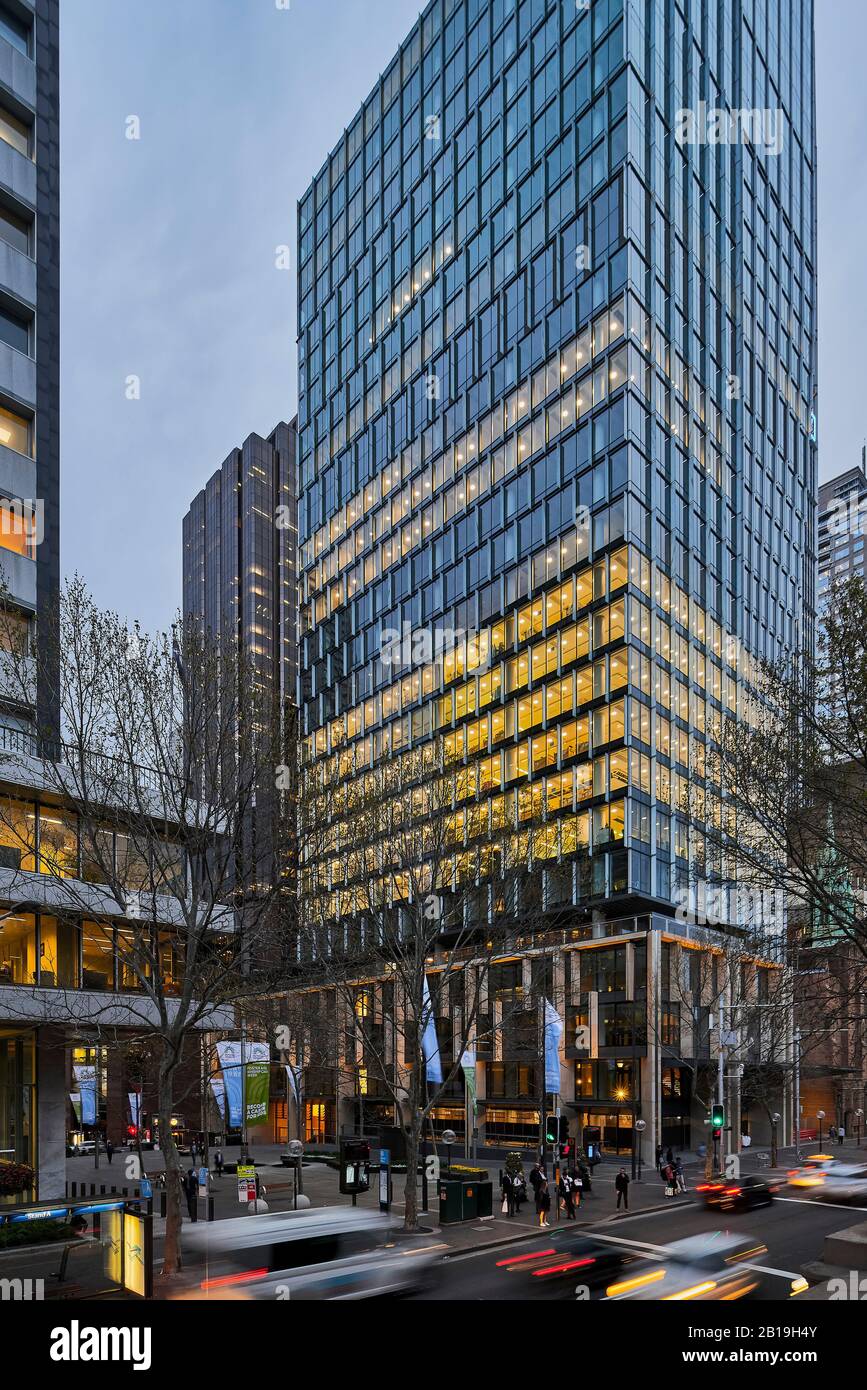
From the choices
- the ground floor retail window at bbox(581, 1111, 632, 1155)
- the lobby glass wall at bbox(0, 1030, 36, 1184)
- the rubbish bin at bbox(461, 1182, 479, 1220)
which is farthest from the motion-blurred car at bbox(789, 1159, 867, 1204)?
the lobby glass wall at bbox(0, 1030, 36, 1184)

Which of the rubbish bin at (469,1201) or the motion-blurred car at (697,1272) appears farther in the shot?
the rubbish bin at (469,1201)

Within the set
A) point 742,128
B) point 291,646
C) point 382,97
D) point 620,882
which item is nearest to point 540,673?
point 620,882

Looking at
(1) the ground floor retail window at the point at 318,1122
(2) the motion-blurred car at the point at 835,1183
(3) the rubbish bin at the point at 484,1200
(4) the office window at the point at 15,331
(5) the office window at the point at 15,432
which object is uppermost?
(4) the office window at the point at 15,331

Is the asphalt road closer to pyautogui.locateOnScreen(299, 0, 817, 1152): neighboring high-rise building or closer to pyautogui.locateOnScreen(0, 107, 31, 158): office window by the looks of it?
pyautogui.locateOnScreen(299, 0, 817, 1152): neighboring high-rise building

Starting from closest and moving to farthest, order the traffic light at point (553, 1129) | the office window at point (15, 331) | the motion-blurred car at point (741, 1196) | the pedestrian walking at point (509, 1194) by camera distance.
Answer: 1. the pedestrian walking at point (509, 1194)
2. the motion-blurred car at point (741, 1196)
3. the office window at point (15, 331)
4. the traffic light at point (553, 1129)

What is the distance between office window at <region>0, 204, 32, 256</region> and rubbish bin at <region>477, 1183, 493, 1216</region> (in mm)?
33959

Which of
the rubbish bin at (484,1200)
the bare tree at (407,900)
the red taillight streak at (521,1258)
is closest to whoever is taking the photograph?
the red taillight streak at (521,1258)

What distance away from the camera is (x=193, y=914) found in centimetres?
2175

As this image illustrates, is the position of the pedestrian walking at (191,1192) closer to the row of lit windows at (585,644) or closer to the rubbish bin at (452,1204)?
the rubbish bin at (452,1204)

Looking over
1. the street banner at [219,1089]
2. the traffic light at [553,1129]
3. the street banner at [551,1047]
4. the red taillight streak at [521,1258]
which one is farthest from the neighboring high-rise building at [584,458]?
the red taillight streak at [521,1258]

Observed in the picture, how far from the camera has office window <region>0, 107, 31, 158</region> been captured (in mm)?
33875

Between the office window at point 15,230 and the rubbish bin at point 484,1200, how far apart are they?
33959 mm

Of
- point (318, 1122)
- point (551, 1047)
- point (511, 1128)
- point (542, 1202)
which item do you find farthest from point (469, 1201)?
point (318, 1122)

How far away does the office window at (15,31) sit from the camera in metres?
34.6
